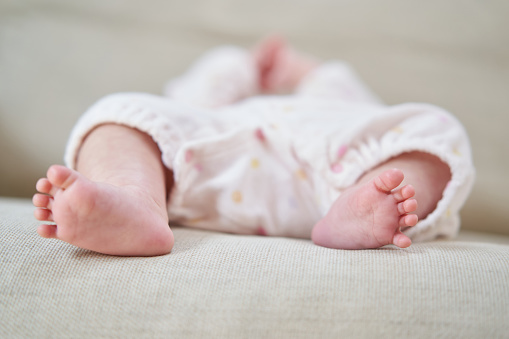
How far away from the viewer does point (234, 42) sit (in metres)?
1.30

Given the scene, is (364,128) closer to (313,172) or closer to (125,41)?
(313,172)

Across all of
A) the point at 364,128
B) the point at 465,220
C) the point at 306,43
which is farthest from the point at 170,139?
the point at 306,43

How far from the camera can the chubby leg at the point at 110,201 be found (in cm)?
43

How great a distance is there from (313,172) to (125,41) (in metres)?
0.77

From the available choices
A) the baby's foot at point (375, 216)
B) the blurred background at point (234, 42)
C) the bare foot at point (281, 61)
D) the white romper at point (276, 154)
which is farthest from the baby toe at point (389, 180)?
the bare foot at point (281, 61)

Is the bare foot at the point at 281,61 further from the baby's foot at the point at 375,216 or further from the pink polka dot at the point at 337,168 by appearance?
the baby's foot at the point at 375,216

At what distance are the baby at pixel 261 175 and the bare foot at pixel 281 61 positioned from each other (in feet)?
1.36

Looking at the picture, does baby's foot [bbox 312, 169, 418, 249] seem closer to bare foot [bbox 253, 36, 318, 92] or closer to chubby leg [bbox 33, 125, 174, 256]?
chubby leg [bbox 33, 125, 174, 256]

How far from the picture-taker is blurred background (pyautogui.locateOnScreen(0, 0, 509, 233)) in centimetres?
104

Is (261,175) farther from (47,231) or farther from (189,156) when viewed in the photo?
(47,231)

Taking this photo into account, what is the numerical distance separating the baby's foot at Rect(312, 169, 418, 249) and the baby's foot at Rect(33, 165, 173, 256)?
0.69ft

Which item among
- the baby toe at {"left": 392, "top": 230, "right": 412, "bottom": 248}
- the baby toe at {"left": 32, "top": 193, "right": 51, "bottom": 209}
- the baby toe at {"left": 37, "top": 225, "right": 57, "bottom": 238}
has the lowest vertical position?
the baby toe at {"left": 37, "top": 225, "right": 57, "bottom": 238}

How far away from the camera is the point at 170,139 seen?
0.61 m

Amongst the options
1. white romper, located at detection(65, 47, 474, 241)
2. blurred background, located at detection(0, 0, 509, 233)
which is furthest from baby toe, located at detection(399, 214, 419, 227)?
blurred background, located at detection(0, 0, 509, 233)
